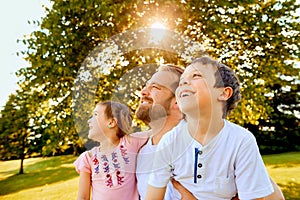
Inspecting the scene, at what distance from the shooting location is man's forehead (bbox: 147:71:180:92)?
2.99 metres

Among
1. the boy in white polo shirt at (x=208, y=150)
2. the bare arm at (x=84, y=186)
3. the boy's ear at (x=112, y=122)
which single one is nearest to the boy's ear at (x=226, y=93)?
the boy in white polo shirt at (x=208, y=150)

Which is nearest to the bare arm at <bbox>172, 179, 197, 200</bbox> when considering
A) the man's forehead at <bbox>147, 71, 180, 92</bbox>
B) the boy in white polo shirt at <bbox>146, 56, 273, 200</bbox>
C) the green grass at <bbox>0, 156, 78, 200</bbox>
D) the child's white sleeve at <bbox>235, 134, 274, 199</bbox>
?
the boy in white polo shirt at <bbox>146, 56, 273, 200</bbox>

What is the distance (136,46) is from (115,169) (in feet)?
24.5

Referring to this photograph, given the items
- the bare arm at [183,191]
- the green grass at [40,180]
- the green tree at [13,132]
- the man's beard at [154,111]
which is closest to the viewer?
the bare arm at [183,191]

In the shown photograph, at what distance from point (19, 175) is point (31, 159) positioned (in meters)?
8.50

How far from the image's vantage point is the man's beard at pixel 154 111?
2.98m

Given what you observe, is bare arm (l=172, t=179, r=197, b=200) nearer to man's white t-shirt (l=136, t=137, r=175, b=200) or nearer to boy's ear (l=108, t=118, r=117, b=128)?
man's white t-shirt (l=136, t=137, r=175, b=200)

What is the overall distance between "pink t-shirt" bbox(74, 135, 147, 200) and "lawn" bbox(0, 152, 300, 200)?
11617 millimetres

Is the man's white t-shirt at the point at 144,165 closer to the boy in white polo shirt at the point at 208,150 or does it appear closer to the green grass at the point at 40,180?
the boy in white polo shirt at the point at 208,150

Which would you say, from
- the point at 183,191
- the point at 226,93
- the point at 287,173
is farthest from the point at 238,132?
the point at 287,173

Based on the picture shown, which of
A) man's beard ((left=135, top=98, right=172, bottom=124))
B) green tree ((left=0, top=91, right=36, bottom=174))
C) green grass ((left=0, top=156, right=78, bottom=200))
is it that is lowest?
green grass ((left=0, top=156, right=78, bottom=200))

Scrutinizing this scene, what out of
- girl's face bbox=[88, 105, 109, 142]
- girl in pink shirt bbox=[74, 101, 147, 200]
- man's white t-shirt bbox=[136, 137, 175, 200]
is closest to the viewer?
man's white t-shirt bbox=[136, 137, 175, 200]

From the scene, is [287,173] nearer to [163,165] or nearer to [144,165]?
[144,165]

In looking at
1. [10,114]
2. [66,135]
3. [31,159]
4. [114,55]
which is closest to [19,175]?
[10,114]
